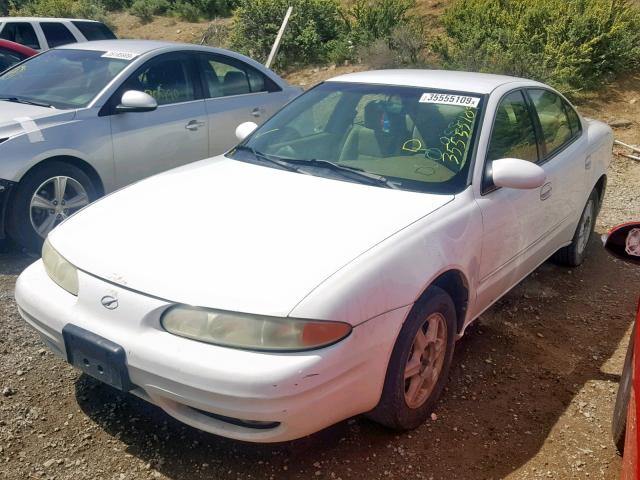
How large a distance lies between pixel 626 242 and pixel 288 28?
12939mm

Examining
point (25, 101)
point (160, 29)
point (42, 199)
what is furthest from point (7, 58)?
point (160, 29)

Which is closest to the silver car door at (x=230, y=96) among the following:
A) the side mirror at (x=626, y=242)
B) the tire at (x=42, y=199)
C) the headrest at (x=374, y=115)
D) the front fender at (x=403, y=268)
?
the tire at (x=42, y=199)

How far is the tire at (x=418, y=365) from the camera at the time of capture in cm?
273

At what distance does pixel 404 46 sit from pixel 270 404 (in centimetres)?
1151

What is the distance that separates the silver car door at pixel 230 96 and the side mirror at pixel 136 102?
80cm

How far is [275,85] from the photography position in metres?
6.59

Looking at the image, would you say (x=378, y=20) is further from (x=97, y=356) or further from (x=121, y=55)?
(x=97, y=356)

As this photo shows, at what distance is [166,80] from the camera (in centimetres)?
564

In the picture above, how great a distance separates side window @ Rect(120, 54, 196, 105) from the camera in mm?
5402

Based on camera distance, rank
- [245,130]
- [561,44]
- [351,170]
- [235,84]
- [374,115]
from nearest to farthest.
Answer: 1. [351,170]
2. [374,115]
3. [245,130]
4. [235,84]
5. [561,44]

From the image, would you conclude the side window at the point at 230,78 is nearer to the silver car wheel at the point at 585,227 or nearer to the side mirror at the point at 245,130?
the side mirror at the point at 245,130

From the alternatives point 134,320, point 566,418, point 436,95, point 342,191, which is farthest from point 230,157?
point 566,418

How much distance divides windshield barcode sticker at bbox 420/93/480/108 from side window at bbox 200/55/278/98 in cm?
276

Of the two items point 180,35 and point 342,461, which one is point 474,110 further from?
point 180,35
